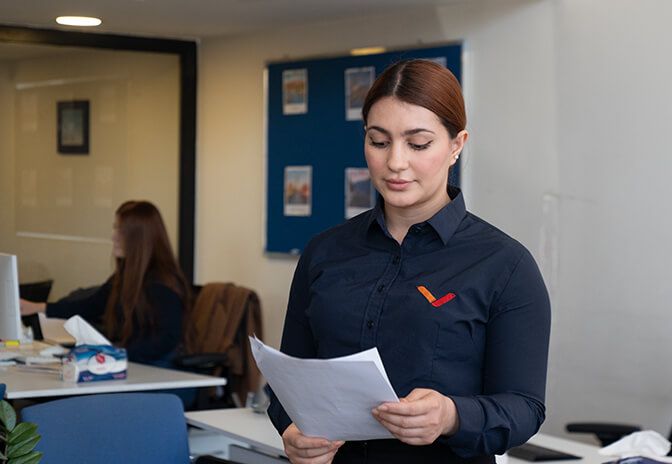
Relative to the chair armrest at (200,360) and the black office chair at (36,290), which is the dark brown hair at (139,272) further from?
the black office chair at (36,290)

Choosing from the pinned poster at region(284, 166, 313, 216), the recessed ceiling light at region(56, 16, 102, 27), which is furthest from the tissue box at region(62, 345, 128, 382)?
the recessed ceiling light at region(56, 16, 102, 27)

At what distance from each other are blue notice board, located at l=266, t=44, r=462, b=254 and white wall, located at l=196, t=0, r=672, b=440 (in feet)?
1.39

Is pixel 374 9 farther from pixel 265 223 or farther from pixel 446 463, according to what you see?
pixel 446 463

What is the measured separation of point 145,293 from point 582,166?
215 cm

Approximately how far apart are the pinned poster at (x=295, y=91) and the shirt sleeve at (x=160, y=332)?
151 cm

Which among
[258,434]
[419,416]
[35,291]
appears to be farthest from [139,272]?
[419,416]

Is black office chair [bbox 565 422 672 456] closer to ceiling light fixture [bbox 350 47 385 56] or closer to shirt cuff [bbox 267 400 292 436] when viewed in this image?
ceiling light fixture [bbox 350 47 385 56]

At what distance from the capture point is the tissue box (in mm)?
4719

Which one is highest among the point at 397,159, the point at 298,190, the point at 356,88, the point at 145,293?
the point at 356,88

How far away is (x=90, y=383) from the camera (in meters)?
4.70

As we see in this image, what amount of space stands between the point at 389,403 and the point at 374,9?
4397 mm

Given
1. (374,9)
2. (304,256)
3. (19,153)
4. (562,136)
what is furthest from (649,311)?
(19,153)

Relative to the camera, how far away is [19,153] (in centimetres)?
665

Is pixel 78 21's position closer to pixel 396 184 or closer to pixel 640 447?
pixel 640 447
